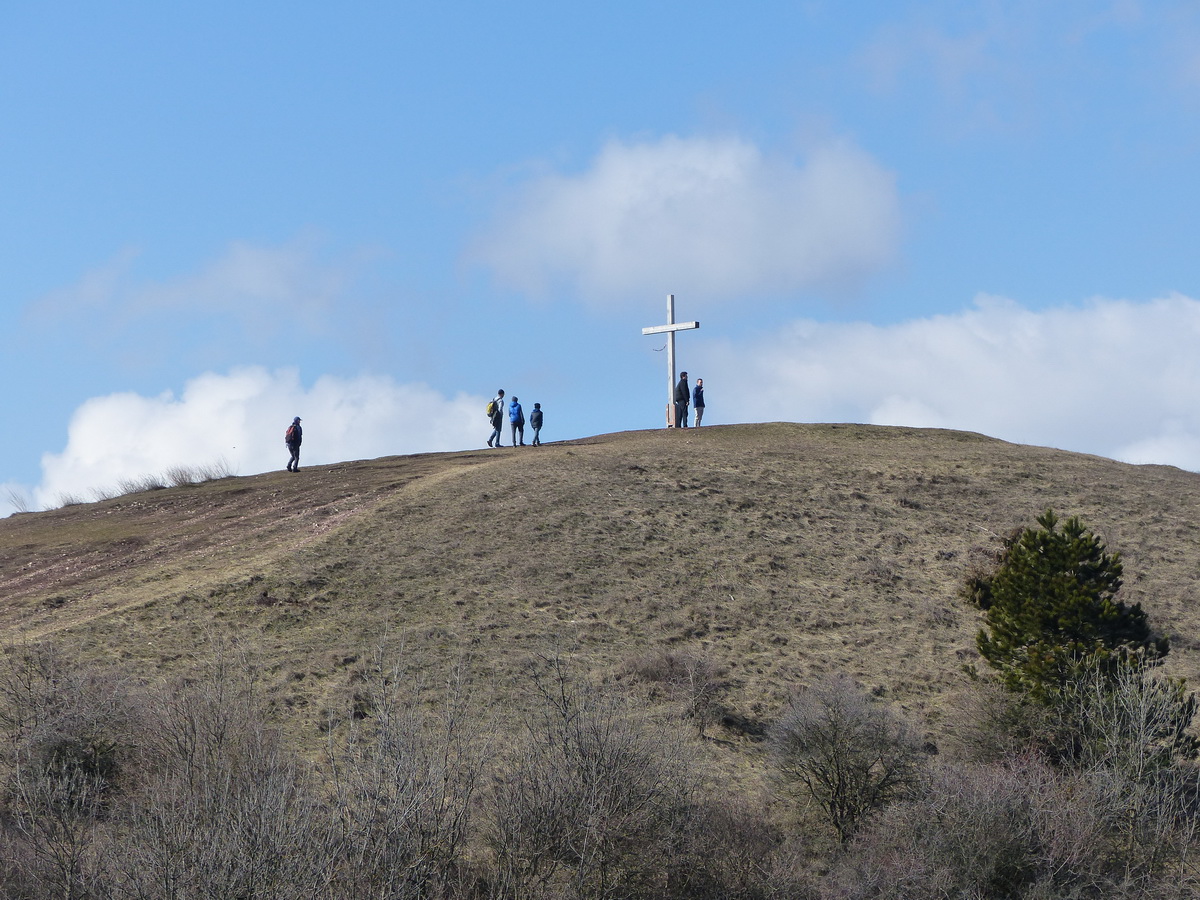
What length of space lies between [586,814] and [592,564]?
41.8 ft

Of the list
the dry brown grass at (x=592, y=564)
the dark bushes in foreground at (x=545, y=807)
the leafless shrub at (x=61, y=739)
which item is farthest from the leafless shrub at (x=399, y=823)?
the dry brown grass at (x=592, y=564)

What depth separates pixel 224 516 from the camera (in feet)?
107

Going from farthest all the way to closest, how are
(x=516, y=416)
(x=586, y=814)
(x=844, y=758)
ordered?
(x=516, y=416) < (x=844, y=758) < (x=586, y=814)

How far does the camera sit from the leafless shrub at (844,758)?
19.5 m

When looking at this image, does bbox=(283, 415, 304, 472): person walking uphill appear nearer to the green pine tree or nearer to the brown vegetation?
the brown vegetation

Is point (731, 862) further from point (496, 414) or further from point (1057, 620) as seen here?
point (496, 414)

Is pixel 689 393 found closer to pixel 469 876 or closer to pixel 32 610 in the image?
pixel 32 610

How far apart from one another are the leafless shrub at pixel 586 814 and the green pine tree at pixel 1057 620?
769 cm

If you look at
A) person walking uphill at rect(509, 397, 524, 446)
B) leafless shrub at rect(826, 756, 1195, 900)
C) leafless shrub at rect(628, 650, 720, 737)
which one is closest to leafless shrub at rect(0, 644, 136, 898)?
leafless shrub at rect(628, 650, 720, 737)

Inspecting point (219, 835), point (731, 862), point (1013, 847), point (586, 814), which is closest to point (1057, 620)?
point (1013, 847)

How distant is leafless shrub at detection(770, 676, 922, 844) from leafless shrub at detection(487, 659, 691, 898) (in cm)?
333

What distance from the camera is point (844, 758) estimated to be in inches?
778

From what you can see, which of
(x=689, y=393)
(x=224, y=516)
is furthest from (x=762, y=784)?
(x=689, y=393)

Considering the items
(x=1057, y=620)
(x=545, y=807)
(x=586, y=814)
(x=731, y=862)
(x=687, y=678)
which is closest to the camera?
(x=586, y=814)
